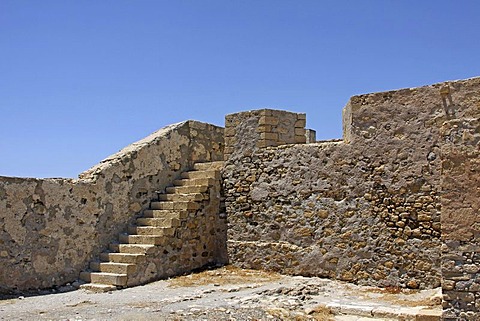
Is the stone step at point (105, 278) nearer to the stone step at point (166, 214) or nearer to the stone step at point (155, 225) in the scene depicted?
the stone step at point (155, 225)

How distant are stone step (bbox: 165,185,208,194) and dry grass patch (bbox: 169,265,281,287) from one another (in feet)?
4.90

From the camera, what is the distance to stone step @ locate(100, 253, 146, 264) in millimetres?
9031

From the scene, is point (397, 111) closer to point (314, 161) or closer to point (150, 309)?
point (314, 161)

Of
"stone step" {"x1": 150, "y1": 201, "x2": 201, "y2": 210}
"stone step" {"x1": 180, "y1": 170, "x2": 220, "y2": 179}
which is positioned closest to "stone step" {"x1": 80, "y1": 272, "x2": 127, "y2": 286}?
"stone step" {"x1": 150, "y1": 201, "x2": 201, "y2": 210}

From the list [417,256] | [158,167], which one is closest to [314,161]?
[417,256]

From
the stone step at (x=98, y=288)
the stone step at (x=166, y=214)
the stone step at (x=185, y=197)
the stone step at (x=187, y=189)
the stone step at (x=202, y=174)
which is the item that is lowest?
the stone step at (x=98, y=288)

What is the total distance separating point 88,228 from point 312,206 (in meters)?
3.78

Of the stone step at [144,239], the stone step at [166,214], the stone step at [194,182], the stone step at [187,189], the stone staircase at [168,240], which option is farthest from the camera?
the stone step at [194,182]

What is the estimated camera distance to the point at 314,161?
9273mm

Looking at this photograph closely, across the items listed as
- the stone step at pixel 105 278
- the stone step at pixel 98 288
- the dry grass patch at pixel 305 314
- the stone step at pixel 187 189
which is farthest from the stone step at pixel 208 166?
the dry grass patch at pixel 305 314

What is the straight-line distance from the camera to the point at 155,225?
32.7 feet

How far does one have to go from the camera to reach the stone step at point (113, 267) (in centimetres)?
888

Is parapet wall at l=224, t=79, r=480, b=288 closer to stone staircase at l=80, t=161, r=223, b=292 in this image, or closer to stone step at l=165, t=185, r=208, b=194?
stone staircase at l=80, t=161, r=223, b=292

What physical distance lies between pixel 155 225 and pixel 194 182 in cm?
131
